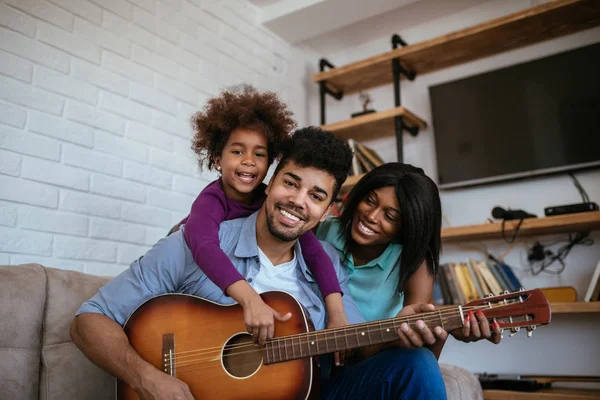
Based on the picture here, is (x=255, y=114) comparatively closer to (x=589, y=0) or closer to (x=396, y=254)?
(x=396, y=254)

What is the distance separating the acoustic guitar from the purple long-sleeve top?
91mm

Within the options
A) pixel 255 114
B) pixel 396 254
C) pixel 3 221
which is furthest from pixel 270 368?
pixel 3 221

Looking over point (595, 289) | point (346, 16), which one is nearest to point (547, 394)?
point (595, 289)

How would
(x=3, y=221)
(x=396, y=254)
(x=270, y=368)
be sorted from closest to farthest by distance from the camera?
(x=270, y=368) < (x=396, y=254) < (x=3, y=221)

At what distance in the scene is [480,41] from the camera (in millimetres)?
3102

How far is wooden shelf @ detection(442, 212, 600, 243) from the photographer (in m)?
2.54

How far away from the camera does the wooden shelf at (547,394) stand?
232 cm

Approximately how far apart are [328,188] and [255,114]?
439 millimetres

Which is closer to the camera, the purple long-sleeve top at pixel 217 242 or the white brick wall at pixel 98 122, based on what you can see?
the purple long-sleeve top at pixel 217 242

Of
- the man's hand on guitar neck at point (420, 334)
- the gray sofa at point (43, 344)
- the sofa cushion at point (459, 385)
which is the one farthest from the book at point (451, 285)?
the man's hand on guitar neck at point (420, 334)

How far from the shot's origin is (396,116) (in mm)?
3162

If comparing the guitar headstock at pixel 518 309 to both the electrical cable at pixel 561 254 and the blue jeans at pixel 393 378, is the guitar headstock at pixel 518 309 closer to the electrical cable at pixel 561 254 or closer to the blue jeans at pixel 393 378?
the blue jeans at pixel 393 378

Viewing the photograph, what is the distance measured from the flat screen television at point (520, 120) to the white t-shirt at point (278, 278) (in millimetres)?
1858

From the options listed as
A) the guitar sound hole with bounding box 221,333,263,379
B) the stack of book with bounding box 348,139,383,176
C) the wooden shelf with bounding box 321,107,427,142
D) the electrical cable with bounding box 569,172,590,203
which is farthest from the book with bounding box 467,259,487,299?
the guitar sound hole with bounding box 221,333,263,379
